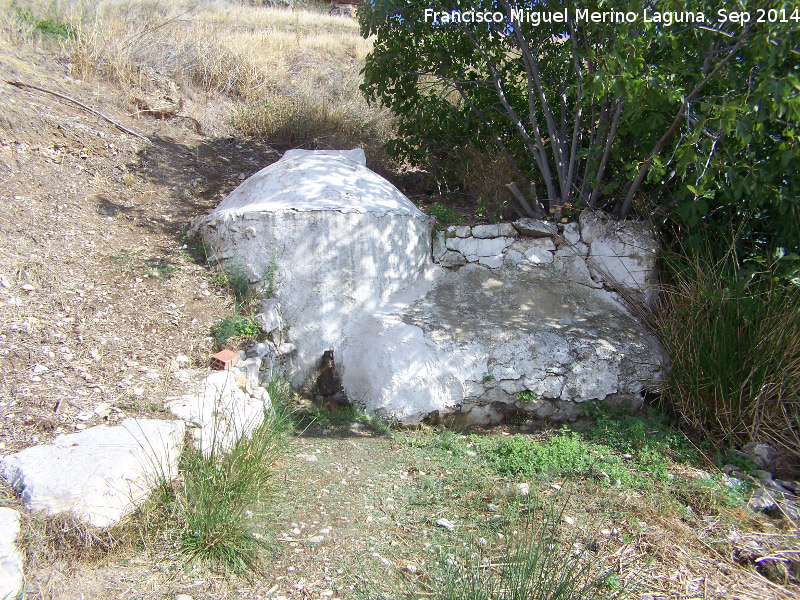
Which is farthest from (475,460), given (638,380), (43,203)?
(43,203)

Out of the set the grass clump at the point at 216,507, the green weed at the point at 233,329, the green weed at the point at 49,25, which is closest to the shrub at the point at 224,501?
the grass clump at the point at 216,507

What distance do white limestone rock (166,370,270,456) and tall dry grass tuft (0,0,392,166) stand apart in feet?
11.7

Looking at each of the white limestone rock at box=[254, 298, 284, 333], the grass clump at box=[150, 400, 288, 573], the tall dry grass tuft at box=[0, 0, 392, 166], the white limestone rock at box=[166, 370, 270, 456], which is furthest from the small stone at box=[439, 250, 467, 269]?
the grass clump at box=[150, 400, 288, 573]

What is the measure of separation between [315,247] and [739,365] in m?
2.90

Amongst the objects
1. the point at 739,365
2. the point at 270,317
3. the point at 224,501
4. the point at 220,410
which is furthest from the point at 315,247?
the point at 739,365

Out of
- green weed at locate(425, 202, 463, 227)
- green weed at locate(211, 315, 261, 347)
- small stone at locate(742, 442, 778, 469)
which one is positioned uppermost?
green weed at locate(425, 202, 463, 227)

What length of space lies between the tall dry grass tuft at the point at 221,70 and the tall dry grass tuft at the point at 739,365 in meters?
3.78

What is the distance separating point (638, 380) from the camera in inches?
152

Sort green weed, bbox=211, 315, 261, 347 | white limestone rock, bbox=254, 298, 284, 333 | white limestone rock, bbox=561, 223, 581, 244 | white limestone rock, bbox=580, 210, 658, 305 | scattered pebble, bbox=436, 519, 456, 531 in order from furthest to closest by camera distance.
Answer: white limestone rock, bbox=561, 223, 581, 244
white limestone rock, bbox=580, 210, 658, 305
white limestone rock, bbox=254, 298, 284, 333
green weed, bbox=211, 315, 261, 347
scattered pebble, bbox=436, 519, 456, 531

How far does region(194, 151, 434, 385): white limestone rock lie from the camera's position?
4008mm

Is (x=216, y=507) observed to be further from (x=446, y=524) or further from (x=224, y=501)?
(x=446, y=524)

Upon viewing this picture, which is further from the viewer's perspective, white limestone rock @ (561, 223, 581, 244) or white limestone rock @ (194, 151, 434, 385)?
white limestone rock @ (561, 223, 581, 244)

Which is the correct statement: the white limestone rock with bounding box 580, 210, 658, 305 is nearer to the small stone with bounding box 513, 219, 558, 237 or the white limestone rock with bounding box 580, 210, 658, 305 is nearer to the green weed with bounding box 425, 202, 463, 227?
the small stone with bounding box 513, 219, 558, 237

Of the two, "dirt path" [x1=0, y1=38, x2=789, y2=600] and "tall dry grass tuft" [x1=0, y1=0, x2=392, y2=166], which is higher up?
"tall dry grass tuft" [x1=0, y1=0, x2=392, y2=166]
